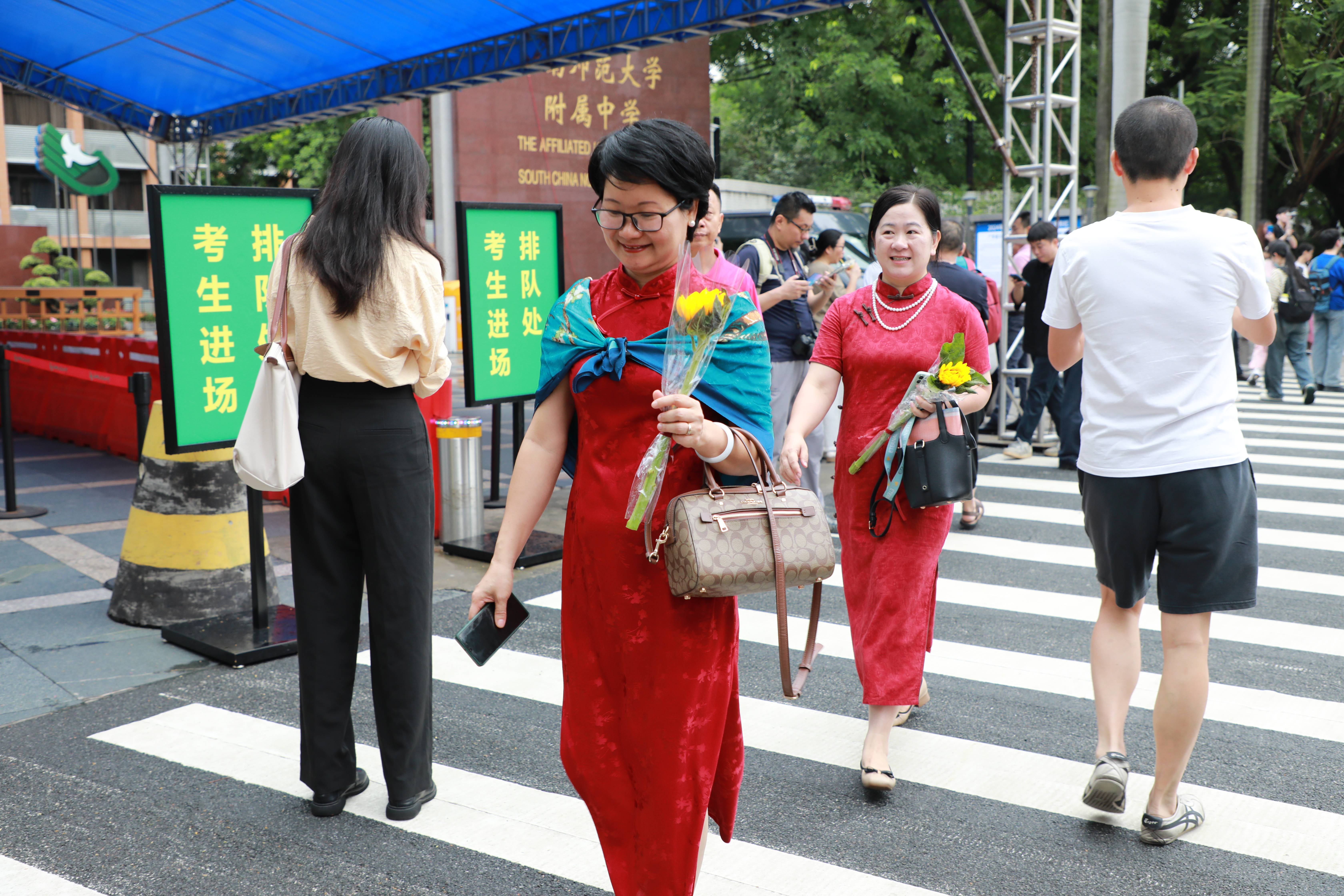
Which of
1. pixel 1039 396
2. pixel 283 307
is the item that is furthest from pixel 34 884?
pixel 1039 396

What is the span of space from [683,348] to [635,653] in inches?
26.2

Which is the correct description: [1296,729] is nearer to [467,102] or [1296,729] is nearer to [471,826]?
[471,826]

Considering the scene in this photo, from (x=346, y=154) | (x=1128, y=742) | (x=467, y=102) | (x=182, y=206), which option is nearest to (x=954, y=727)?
(x=1128, y=742)

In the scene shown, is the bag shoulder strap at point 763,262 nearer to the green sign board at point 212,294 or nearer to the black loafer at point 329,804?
the green sign board at point 212,294

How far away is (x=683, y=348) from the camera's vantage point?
219cm

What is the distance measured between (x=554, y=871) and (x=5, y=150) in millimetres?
44456

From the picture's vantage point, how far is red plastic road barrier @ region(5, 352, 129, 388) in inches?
347

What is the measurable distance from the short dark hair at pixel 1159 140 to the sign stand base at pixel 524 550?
13.7ft

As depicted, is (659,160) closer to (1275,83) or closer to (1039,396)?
(1039,396)

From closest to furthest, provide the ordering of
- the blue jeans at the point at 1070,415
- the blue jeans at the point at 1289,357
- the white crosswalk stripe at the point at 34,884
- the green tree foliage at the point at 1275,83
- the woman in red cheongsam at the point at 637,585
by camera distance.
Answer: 1. the woman in red cheongsam at the point at 637,585
2. the white crosswalk stripe at the point at 34,884
3. the blue jeans at the point at 1070,415
4. the blue jeans at the point at 1289,357
5. the green tree foliage at the point at 1275,83

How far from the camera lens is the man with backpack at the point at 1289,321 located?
43.6 feet

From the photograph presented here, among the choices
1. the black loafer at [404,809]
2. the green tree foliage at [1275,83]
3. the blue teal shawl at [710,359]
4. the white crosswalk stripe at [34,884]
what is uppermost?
the green tree foliage at [1275,83]

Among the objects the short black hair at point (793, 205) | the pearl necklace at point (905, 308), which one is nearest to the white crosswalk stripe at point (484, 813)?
the pearl necklace at point (905, 308)

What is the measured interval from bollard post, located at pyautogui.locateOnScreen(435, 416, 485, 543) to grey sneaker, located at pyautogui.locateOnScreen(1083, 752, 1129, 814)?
4376 mm
